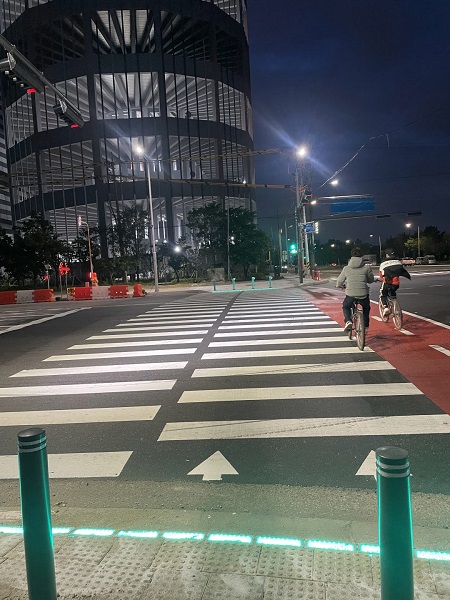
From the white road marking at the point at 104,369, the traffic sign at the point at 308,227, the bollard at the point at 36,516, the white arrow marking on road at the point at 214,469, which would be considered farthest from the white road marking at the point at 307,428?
the traffic sign at the point at 308,227

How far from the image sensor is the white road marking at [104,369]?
8.43 metres

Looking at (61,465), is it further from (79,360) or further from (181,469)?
(79,360)

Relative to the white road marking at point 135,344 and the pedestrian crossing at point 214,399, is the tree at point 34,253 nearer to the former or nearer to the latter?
the white road marking at point 135,344

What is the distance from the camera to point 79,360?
9562 mm

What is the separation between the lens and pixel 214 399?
6.47 meters

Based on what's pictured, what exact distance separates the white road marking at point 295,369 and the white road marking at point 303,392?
2.98ft

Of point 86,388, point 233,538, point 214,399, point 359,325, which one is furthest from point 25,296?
point 233,538

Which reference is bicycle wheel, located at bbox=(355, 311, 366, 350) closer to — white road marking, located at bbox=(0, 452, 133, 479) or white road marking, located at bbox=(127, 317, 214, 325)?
white road marking, located at bbox=(0, 452, 133, 479)

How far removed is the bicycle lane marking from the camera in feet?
21.6

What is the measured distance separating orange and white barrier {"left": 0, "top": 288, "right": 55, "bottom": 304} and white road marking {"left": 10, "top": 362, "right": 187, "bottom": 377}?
23743mm

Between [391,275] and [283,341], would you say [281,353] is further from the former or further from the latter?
[391,275]

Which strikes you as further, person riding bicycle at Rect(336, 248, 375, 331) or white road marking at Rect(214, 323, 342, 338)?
white road marking at Rect(214, 323, 342, 338)

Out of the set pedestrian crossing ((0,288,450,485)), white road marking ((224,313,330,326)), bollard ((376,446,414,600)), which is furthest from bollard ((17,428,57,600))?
white road marking ((224,313,330,326))

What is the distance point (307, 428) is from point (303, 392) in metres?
1.37
